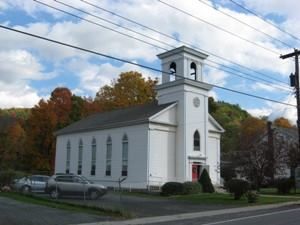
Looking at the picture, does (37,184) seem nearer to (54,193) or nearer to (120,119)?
(54,193)

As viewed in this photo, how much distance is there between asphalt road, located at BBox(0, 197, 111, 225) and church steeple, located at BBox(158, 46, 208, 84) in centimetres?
2461

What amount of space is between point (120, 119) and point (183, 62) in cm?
893

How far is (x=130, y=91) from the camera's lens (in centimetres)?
7569

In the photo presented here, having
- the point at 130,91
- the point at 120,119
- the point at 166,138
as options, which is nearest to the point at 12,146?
the point at 130,91

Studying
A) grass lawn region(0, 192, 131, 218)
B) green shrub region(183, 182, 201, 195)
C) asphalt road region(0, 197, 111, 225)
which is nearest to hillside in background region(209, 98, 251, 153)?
green shrub region(183, 182, 201, 195)

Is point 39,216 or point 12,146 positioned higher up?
point 12,146

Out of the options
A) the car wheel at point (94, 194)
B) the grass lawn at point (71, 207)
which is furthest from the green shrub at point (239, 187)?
the grass lawn at point (71, 207)

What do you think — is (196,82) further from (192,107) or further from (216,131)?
(216,131)

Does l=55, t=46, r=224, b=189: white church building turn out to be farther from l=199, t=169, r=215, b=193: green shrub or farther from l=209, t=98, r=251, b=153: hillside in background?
l=209, t=98, r=251, b=153: hillside in background

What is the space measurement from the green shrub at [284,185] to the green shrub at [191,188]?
8076 millimetres

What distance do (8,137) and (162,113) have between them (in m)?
48.9

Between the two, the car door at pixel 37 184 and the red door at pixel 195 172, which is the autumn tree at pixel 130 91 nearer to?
the red door at pixel 195 172

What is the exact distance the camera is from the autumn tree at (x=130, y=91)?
245 ft

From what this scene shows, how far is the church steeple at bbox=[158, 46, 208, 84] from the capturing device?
4575 centimetres
